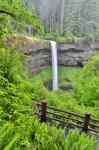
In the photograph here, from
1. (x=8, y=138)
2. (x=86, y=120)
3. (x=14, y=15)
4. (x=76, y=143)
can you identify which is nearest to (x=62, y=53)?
(x=86, y=120)

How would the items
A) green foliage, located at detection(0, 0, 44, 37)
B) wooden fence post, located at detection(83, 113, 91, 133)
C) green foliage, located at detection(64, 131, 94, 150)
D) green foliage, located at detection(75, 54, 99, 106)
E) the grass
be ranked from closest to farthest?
1. green foliage, located at detection(64, 131, 94, 150)
2. green foliage, located at detection(0, 0, 44, 37)
3. wooden fence post, located at detection(83, 113, 91, 133)
4. green foliage, located at detection(75, 54, 99, 106)
5. the grass

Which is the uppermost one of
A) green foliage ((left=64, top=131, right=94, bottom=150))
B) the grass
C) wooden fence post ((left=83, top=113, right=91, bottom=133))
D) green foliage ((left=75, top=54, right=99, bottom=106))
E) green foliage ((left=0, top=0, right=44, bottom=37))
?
green foliage ((left=0, top=0, right=44, bottom=37))

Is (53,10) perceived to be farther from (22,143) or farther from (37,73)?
(22,143)

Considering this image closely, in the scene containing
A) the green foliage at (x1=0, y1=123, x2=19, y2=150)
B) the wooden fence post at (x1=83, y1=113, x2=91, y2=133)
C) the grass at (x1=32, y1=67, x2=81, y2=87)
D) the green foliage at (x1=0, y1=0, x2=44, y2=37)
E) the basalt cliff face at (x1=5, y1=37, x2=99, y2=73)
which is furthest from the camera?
the basalt cliff face at (x1=5, y1=37, x2=99, y2=73)

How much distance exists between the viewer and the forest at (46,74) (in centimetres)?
793

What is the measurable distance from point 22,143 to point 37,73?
4578 centimetres

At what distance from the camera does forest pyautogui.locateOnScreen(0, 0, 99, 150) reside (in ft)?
26.0

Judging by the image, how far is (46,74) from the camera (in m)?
53.9

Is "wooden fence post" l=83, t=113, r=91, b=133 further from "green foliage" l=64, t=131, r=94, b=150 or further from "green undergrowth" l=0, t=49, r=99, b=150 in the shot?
"green foliage" l=64, t=131, r=94, b=150

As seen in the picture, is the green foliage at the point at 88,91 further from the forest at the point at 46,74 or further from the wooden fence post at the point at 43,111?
the wooden fence post at the point at 43,111

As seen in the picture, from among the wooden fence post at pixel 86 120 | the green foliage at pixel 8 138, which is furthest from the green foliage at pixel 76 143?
the wooden fence post at pixel 86 120

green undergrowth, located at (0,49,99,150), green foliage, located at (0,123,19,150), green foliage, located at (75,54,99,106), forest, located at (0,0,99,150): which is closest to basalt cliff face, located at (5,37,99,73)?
forest, located at (0,0,99,150)

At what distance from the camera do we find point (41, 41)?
175 feet

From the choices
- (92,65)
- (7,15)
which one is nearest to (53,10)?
(92,65)
